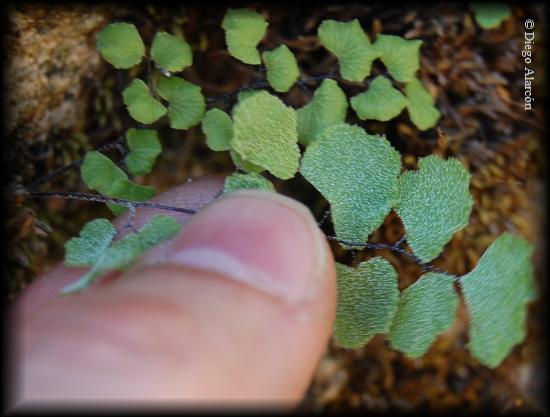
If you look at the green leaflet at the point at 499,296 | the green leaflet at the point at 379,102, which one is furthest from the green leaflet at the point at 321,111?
the green leaflet at the point at 499,296

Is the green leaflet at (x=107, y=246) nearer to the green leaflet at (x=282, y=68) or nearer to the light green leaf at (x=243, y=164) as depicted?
the light green leaf at (x=243, y=164)

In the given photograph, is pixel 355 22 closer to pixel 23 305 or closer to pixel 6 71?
pixel 6 71

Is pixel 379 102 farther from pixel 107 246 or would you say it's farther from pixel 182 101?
pixel 107 246

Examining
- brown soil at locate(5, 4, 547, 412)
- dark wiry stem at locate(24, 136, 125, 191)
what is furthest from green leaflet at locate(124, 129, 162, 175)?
brown soil at locate(5, 4, 547, 412)

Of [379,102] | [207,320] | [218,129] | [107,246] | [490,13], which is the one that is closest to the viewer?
[207,320]

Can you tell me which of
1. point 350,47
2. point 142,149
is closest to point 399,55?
point 350,47

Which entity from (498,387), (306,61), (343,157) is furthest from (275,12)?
(498,387)

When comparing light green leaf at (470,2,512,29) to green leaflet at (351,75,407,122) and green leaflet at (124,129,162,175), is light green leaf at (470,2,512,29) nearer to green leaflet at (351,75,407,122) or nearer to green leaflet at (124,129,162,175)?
green leaflet at (351,75,407,122)
